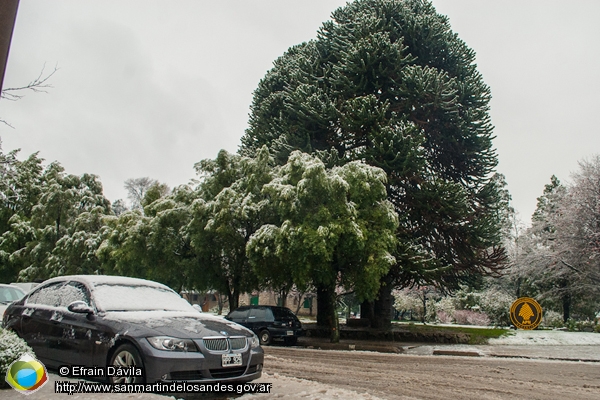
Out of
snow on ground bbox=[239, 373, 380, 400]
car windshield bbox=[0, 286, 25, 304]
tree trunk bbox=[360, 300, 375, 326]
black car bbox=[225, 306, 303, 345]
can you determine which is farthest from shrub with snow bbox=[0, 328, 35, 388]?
tree trunk bbox=[360, 300, 375, 326]

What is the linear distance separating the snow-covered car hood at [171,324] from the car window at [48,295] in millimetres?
1475

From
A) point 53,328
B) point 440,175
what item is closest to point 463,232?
point 440,175

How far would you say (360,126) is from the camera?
917 inches

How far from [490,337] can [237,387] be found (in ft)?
56.6

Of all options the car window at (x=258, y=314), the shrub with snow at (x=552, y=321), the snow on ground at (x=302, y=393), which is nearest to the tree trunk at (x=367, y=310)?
the car window at (x=258, y=314)

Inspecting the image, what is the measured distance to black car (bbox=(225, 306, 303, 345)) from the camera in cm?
1955

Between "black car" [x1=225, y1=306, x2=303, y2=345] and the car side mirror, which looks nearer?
the car side mirror

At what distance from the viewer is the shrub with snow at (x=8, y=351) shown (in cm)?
552

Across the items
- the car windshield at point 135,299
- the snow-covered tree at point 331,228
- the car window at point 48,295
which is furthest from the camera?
the snow-covered tree at point 331,228

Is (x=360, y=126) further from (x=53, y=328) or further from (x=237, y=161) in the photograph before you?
(x=53, y=328)

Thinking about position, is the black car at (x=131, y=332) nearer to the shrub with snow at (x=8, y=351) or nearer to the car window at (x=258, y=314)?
the shrub with snow at (x=8, y=351)

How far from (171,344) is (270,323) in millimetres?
14271

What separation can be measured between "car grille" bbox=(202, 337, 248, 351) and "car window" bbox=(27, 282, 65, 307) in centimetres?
274

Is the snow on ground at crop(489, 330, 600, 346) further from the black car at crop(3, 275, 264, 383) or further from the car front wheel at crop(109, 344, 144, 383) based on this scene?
the car front wheel at crop(109, 344, 144, 383)
